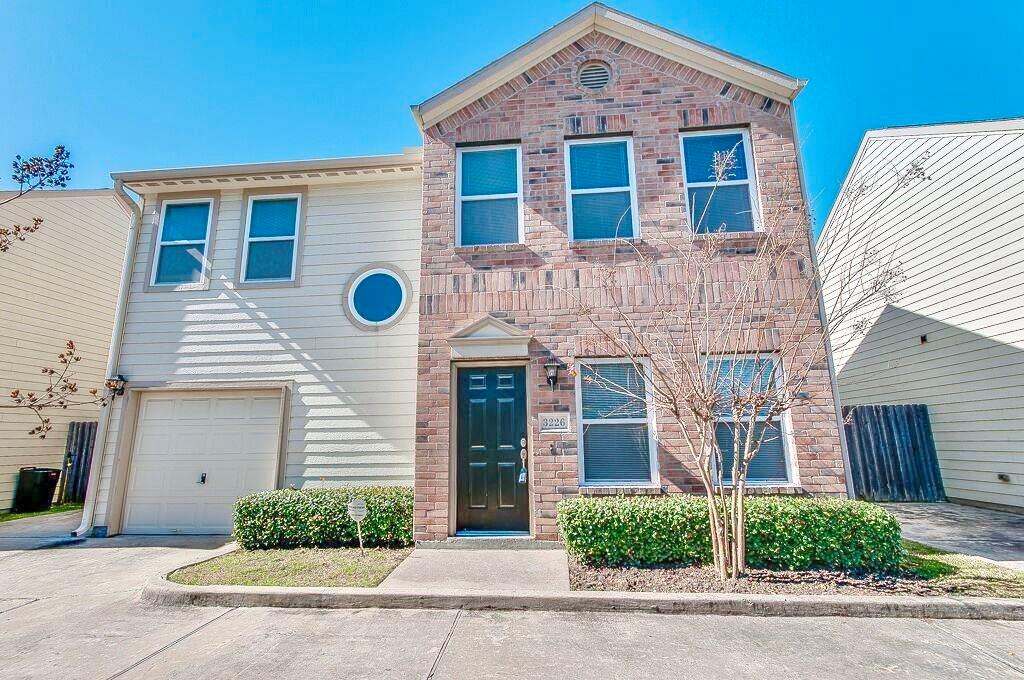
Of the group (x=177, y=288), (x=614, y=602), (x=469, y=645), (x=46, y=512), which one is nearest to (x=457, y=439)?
(x=614, y=602)

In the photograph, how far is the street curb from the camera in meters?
4.03

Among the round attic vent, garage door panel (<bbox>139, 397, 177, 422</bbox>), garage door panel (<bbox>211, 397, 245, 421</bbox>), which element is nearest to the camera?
the round attic vent

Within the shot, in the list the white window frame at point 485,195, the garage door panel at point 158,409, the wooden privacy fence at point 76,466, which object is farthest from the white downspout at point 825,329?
the wooden privacy fence at point 76,466

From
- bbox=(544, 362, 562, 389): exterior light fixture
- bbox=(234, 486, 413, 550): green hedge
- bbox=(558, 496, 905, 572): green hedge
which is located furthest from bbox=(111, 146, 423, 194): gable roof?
bbox=(558, 496, 905, 572): green hedge

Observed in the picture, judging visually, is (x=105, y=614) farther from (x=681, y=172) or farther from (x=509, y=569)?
(x=681, y=172)

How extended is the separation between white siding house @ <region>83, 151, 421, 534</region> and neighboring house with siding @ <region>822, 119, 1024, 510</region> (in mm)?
7398

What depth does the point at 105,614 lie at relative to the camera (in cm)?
431

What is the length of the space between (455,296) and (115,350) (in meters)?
6.13

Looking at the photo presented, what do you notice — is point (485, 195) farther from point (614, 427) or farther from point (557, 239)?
point (614, 427)

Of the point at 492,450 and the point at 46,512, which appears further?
the point at 46,512

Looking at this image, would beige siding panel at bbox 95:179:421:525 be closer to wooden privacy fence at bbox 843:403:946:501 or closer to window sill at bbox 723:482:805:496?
window sill at bbox 723:482:805:496

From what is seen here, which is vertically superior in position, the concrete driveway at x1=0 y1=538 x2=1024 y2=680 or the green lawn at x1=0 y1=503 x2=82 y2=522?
the green lawn at x1=0 y1=503 x2=82 y2=522

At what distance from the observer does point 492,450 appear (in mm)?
6492

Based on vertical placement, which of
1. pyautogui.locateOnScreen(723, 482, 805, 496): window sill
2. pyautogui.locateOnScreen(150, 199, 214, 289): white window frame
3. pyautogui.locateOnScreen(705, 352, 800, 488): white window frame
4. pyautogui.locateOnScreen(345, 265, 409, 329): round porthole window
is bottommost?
pyautogui.locateOnScreen(723, 482, 805, 496): window sill
